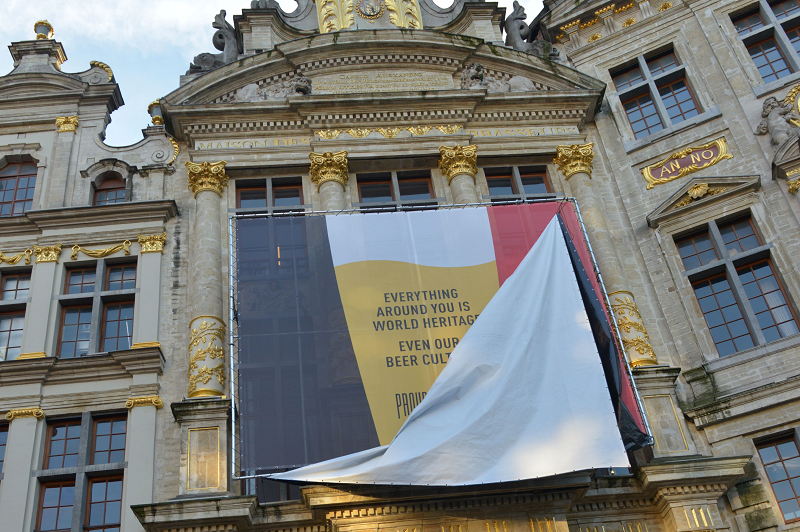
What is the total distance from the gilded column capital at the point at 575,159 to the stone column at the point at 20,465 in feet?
35.8

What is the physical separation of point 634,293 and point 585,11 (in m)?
7.42

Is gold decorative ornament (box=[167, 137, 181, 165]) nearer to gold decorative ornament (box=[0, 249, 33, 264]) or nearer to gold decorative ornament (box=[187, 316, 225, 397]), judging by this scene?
gold decorative ornament (box=[0, 249, 33, 264])

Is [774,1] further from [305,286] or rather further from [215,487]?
[215,487]

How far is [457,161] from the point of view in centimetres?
1847

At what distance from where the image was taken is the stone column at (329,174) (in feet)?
58.8

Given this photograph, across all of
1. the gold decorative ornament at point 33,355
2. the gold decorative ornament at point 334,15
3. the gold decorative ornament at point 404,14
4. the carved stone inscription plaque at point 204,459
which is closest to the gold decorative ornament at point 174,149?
the gold decorative ornament at point 334,15

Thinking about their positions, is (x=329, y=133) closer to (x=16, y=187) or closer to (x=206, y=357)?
(x=206, y=357)

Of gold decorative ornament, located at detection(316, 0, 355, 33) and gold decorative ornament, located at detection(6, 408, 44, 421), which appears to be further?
gold decorative ornament, located at detection(316, 0, 355, 33)

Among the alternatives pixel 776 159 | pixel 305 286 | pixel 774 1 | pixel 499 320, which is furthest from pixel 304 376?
pixel 774 1

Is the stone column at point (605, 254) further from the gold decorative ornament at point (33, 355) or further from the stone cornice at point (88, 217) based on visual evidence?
the gold decorative ornament at point (33, 355)

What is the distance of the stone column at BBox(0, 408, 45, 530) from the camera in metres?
14.2

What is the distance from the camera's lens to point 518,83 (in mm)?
20109

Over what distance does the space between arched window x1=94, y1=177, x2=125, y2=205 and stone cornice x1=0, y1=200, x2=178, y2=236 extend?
82cm

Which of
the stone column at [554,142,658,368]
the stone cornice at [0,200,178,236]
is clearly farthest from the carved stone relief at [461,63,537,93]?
the stone cornice at [0,200,178,236]
